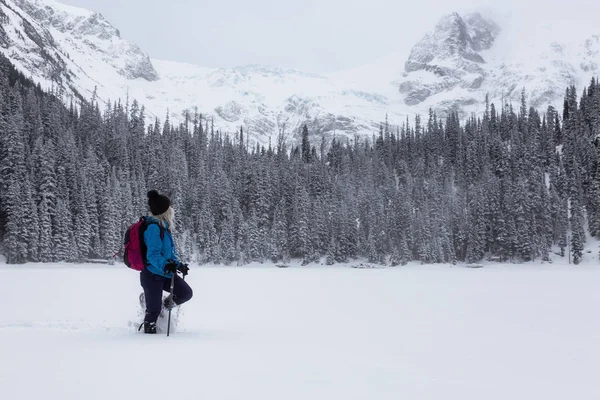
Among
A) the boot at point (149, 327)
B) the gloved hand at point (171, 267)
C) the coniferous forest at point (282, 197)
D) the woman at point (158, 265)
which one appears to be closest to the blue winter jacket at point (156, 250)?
the woman at point (158, 265)

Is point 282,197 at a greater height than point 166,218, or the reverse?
point 282,197

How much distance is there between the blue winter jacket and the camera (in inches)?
328

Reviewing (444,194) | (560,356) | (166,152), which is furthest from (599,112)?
(560,356)

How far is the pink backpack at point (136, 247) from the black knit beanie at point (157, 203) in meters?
0.27

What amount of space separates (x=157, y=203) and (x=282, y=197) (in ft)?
304

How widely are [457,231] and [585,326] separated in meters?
80.0

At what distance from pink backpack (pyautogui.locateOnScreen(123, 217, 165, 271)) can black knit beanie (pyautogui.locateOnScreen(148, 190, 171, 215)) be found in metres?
0.27

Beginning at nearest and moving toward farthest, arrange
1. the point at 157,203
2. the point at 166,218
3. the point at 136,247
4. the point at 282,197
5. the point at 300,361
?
the point at 300,361 → the point at 136,247 → the point at 157,203 → the point at 166,218 → the point at 282,197

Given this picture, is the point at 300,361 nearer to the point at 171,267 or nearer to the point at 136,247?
the point at 171,267

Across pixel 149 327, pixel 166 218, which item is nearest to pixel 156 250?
pixel 166 218

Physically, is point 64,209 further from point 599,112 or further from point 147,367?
point 599,112

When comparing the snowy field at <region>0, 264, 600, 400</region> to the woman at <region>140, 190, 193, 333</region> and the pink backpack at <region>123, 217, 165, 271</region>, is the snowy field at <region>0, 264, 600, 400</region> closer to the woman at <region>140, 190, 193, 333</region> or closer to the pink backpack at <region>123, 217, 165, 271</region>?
the woman at <region>140, 190, 193, 333</region>

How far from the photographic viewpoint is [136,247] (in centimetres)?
843

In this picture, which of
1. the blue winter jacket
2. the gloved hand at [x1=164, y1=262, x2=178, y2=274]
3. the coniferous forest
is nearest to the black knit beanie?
the blue winter jacket
